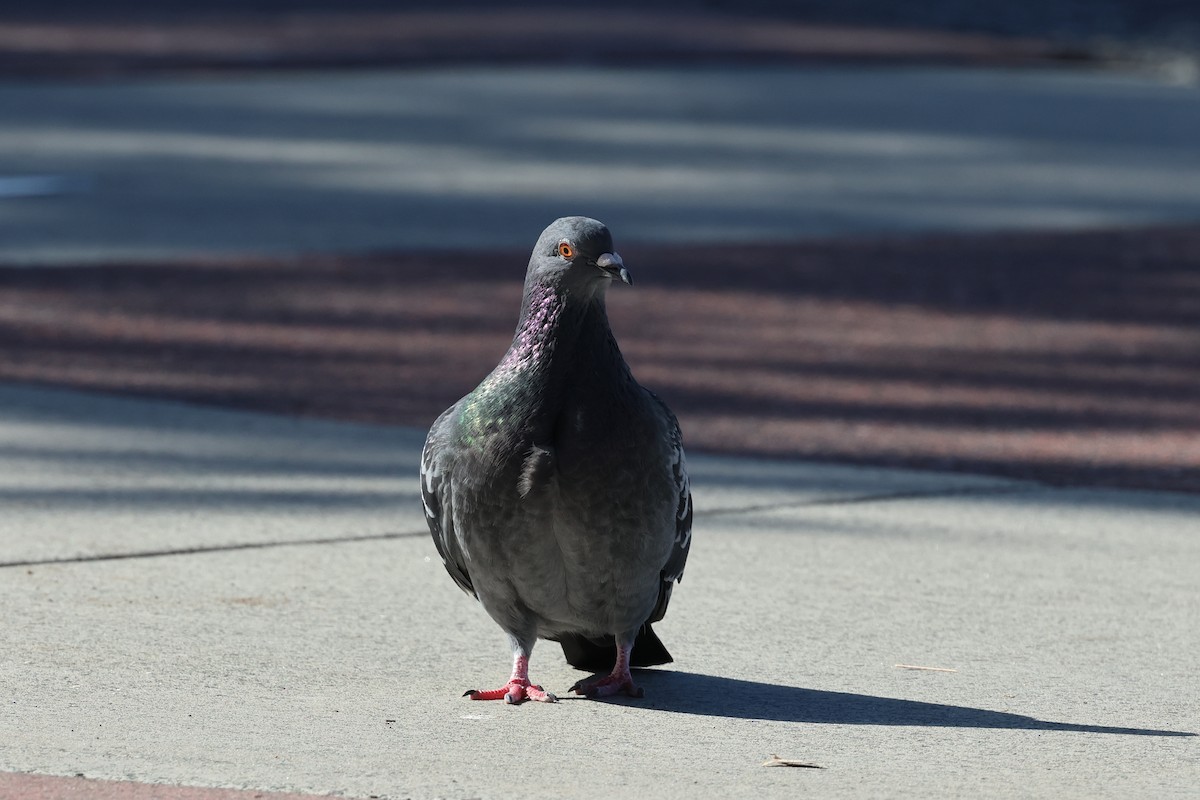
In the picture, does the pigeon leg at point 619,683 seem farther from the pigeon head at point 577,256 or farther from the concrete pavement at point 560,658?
the pigeon head at point 577,256

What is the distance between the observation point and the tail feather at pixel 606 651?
439 cm

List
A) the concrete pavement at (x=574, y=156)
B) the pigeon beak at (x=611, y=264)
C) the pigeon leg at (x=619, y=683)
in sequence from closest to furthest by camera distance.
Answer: the pigeon beak at (x=611, y=264)
the pigeon leg at (x=619, y=683)
the concrete pavement at (x=574, y=156)

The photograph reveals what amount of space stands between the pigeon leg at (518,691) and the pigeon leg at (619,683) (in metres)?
0.08

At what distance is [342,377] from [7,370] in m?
1.30

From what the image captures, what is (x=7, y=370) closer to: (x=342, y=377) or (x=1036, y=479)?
(x=342, y=377)

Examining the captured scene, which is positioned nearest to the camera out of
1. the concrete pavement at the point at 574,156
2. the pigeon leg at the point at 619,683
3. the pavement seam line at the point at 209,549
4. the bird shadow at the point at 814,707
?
the bird shadow at the point at 814,707

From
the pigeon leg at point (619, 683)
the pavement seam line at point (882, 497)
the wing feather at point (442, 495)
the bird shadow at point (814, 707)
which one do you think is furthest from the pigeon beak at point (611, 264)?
the pavement seam line at point (882, 497)

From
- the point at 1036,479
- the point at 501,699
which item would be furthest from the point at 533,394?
the point at 1036,479

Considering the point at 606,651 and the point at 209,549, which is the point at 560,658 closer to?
the point at 606,651

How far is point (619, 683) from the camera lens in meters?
4.28

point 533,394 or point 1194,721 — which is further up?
point 533,394

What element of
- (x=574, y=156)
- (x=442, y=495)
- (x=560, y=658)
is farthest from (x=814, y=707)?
(x=574, y=156)

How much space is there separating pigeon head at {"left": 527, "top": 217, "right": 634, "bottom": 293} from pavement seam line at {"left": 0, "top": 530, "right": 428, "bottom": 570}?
67.4 inches

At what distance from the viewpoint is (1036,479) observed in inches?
259
